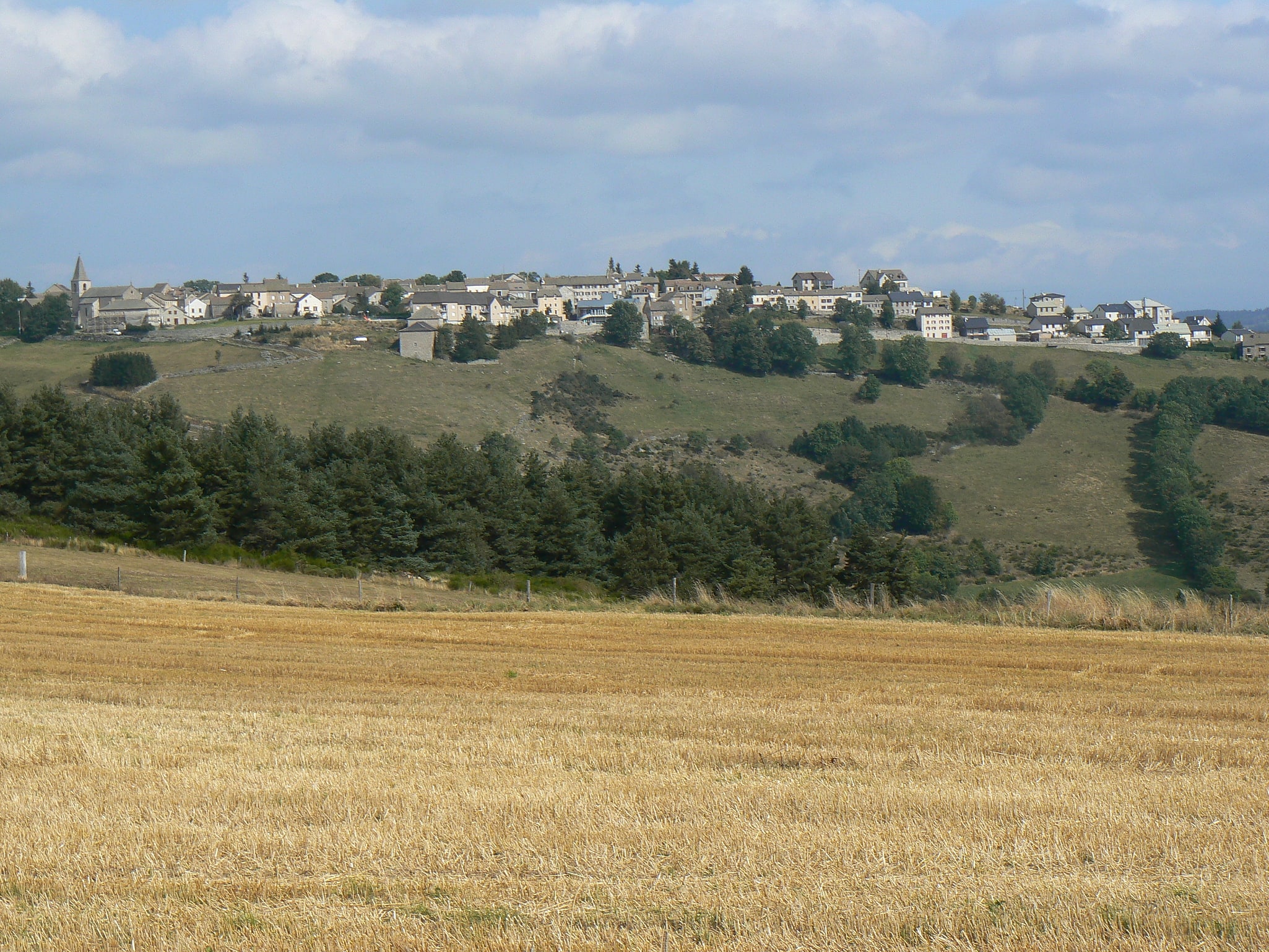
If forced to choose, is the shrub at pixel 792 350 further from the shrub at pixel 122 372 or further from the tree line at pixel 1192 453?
the shrub at pixel 122 372

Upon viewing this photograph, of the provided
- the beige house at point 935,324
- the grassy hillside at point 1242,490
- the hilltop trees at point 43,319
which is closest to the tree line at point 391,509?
the grassy hillside at point 1242,490

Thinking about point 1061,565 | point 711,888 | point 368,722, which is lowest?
point 1061,565

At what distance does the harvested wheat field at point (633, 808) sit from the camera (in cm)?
574

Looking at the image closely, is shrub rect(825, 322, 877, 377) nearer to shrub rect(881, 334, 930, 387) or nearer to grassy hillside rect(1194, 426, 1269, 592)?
shrub rect(881, 334, 930, 387)

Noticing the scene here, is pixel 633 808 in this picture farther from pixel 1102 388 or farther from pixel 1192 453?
pixel 1102 388

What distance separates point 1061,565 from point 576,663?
77.7 metres

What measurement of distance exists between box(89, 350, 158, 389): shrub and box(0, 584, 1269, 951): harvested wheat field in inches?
3986

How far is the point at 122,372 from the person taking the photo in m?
110

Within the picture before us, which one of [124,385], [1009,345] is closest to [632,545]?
[124,385]

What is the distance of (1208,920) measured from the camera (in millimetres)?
A: 5609

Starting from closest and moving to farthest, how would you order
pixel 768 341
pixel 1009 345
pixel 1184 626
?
pixel 1184 626 < pixel 768 341 < pixel 1009 345

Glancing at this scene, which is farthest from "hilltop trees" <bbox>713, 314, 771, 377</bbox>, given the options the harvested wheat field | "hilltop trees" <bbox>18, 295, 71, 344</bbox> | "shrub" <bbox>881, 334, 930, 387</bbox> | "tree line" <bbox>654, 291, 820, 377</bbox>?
the harvested wheat field

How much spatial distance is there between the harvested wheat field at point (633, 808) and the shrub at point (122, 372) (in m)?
101

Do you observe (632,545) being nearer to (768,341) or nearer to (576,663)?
(576,663)
